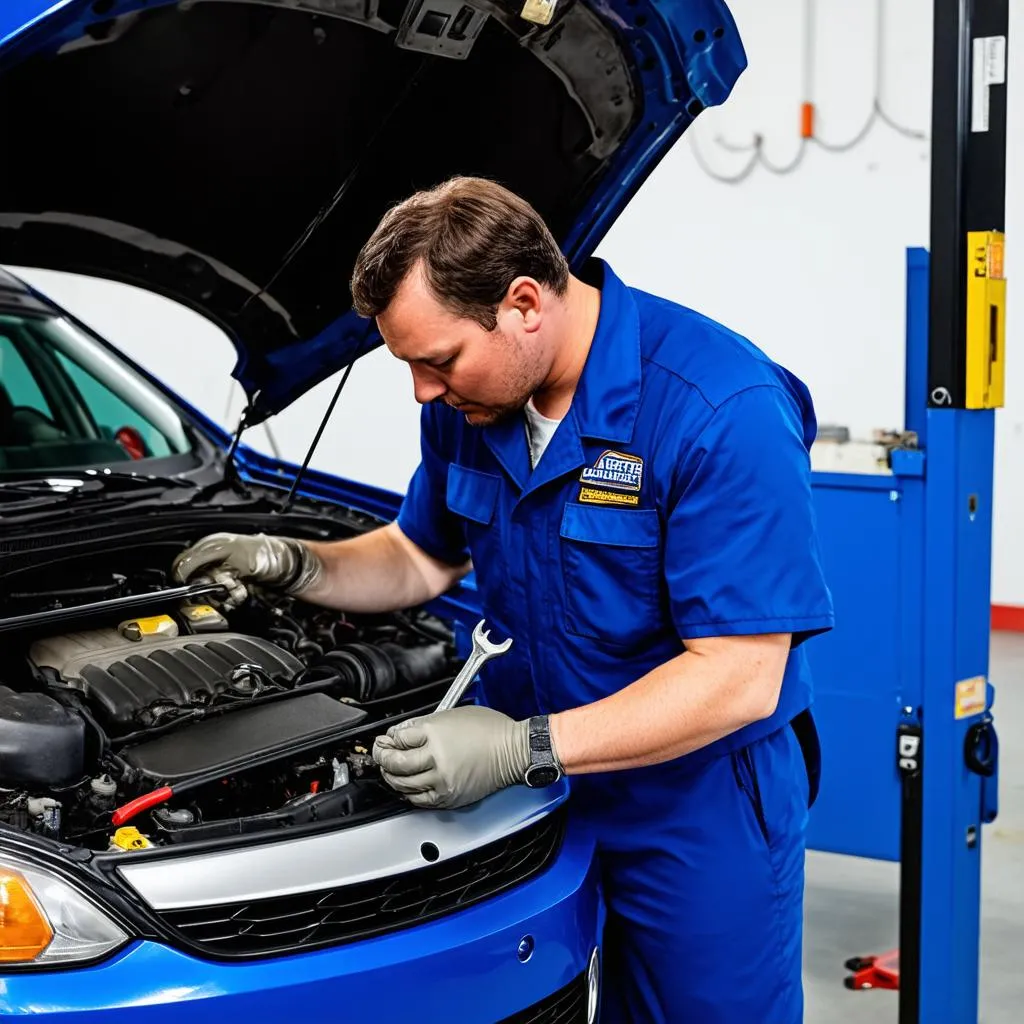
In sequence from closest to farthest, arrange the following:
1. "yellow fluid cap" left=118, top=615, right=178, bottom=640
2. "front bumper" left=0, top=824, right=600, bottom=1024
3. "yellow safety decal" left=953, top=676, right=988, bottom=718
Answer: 1. "front bumper" left=0, top=824, right=600, bottom=1024
2. "yellow fluid cap" left=118, top=615, right=178, bottom=640
3. "yellow safety decal" left=953, top=676, right=988, bottom=718

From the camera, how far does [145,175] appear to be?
6.91ft

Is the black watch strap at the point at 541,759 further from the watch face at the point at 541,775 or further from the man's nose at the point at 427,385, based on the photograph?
the man's nose at the point at 427,385

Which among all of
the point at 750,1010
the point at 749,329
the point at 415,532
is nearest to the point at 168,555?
the point at 415,532

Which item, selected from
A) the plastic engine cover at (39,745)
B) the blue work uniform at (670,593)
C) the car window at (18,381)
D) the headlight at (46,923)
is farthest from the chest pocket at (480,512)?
the car window at (18,381)

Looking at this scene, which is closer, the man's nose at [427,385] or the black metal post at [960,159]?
the man's nose at [427,385]

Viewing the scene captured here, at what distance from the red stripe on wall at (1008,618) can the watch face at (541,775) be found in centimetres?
460

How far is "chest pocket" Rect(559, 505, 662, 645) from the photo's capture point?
1.64m

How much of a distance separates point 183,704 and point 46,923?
48cm

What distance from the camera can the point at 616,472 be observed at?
5.40 feet

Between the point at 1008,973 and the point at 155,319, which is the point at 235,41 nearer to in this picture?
the point at 1008,973

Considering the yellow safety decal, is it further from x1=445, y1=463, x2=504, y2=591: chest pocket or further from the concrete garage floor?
x1=445, y1=463, x2=504, y2=591: chest pocket

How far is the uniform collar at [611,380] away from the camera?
1.66 meters

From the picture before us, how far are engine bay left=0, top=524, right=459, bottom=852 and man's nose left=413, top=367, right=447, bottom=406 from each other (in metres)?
0.44

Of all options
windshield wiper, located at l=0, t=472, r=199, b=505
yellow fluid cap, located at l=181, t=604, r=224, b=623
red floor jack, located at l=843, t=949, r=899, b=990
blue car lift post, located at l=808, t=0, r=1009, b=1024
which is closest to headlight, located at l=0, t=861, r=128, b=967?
yellow fluid cap, located at l=181, t=604, r=224, b=623
